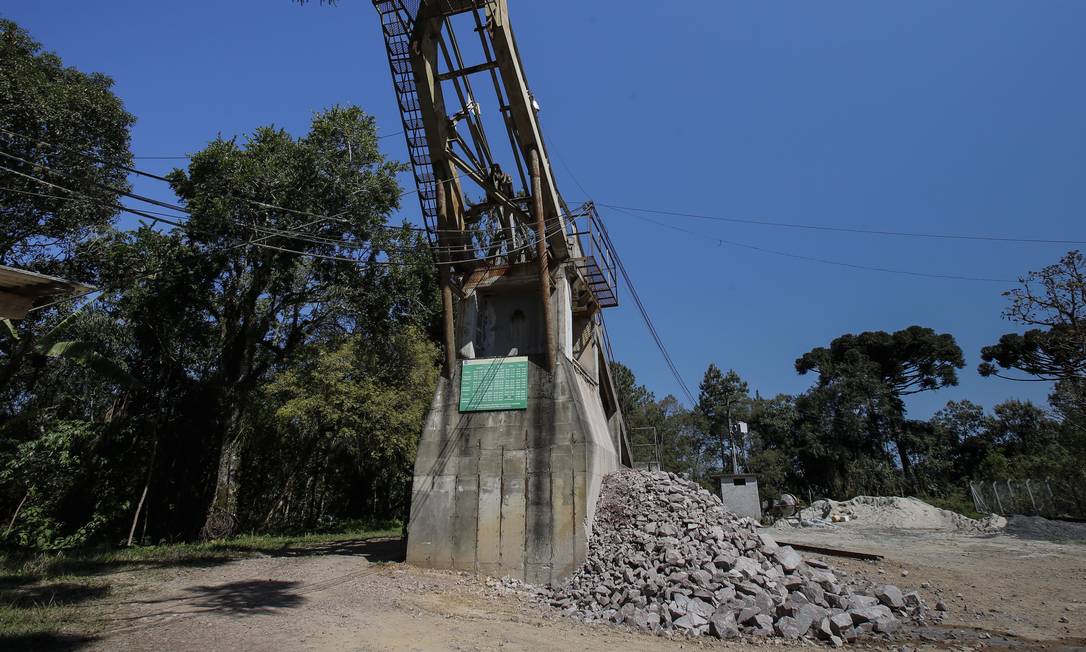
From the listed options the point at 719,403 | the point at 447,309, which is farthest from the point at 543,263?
the point at 719,403

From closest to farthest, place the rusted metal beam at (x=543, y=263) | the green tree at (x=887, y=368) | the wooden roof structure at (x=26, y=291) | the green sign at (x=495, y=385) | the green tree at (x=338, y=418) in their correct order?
the wooden roof structure at (x=26, y=291)
the green sign at (x=495, y=385)
the rusted metal beam at (x=543, y=263)
the green tree at (x=338, y=418)
the green tree at (x=887, y=368)

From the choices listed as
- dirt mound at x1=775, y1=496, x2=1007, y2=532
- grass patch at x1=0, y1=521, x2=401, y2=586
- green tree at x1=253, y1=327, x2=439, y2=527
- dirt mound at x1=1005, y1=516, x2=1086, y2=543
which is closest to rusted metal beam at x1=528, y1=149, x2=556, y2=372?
green tree at x1=253, y1=327, x2=439, y2=527

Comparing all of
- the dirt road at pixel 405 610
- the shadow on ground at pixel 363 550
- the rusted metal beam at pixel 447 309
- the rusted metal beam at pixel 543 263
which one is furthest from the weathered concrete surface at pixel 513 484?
the shadow on ground at pixel 363 550

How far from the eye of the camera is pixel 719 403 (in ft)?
169

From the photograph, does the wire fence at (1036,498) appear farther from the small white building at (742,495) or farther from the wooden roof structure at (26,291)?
the wooden roof structure at (26,291)

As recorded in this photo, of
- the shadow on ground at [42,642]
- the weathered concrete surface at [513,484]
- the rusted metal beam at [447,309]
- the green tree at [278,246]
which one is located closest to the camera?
the shadow on ground at [42,642]

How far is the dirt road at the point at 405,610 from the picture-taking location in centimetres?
632

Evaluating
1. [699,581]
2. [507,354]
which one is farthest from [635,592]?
[507,354]

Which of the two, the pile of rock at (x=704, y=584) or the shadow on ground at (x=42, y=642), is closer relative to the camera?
the shadow on ground at (x=42, y=642)

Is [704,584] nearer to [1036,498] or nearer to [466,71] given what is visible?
[466,71]

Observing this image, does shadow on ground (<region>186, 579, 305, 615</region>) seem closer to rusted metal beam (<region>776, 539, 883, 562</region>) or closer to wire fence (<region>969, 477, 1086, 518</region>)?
rusted metal beam (<region>776, 539, 883, 562</region>)

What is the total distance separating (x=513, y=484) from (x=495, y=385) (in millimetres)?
2138

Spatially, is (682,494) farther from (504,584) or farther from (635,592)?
(504,584)

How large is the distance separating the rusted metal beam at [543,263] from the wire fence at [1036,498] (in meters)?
23.7
